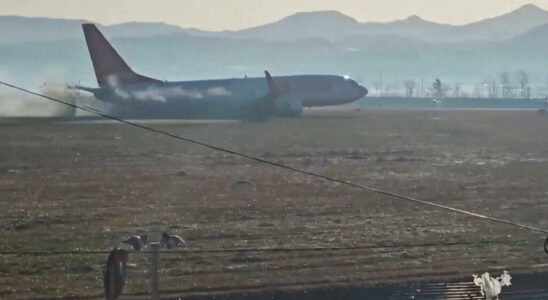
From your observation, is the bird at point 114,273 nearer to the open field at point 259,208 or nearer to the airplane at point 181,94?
the open field at point 259,208

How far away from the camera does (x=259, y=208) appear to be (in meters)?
33.3

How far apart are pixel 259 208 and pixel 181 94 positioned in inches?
1798

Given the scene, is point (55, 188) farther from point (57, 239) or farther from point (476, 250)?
point (476, 250)

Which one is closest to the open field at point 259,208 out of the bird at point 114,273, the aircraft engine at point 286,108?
the bird at point 114,273

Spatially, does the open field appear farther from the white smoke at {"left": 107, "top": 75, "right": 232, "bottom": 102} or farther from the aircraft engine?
the aircraft engine

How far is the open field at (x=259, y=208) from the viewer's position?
24172 millimetres

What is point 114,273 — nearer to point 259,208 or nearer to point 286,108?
point 259,208

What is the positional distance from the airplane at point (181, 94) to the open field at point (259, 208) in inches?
537

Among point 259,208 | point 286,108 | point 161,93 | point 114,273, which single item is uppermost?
point 161,93

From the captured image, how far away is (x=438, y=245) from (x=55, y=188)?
15.0 metres

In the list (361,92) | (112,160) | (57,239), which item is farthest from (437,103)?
(57,239)

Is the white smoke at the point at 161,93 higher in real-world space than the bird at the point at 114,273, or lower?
higher

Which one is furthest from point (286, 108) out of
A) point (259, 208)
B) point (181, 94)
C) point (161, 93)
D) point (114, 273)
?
point (114, 273)

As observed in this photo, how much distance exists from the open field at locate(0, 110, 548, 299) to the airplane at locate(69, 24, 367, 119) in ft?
44.8
